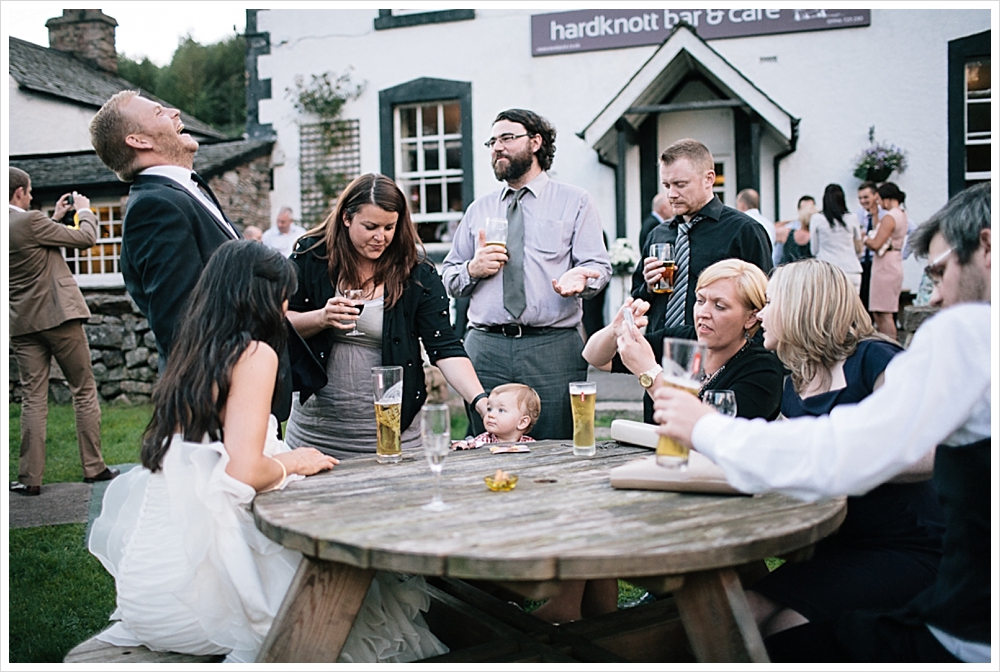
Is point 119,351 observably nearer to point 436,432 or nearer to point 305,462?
point 305,462

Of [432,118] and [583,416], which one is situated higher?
[432,118]

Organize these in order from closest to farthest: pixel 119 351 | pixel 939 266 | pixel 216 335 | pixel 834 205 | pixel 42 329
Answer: pixel 939 266
pixel 216 335
pixel 42 329
pixel 834 205
pixel 119 351

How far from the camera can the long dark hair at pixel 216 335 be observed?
221 cm

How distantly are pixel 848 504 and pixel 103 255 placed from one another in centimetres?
1126

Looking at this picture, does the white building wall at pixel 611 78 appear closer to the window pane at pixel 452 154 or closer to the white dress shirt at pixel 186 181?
the window pane at pixel 452 154

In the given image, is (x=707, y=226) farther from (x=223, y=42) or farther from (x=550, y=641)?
(x=223, y=42)

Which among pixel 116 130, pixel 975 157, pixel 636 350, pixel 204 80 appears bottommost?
pixel 636 350

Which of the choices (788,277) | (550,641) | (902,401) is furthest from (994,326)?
(550,641)

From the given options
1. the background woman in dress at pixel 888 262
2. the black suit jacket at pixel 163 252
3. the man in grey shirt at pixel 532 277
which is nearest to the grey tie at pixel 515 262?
the man in grey shirt at pixel 532 277

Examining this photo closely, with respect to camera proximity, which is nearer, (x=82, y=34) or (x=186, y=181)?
(x=186, y=181)

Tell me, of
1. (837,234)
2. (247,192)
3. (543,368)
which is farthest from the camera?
(247,192)

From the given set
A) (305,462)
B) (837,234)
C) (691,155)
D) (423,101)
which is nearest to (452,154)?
(423,101)

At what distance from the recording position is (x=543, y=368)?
Result: 3811 mm

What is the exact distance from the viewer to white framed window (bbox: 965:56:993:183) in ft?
32.5
